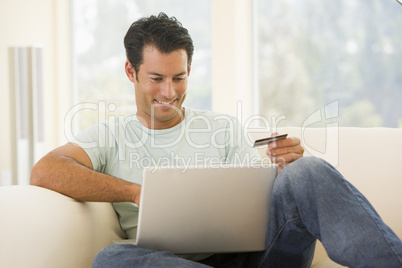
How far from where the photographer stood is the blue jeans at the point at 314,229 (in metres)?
1.10

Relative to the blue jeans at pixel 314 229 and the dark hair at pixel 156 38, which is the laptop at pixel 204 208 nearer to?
the blue jeans at pixel 314 229

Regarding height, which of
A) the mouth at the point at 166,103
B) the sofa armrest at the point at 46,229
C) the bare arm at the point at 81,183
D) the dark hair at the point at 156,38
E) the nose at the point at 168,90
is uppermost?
the dark hair at the point at 156,38

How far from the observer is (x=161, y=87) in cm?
186

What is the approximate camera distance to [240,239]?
132 centimetres

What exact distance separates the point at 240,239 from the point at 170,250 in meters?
0.19

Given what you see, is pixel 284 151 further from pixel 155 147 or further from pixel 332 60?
pixel 332 60

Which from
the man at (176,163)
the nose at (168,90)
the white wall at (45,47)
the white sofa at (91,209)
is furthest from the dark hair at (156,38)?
the white wall at (45,47)

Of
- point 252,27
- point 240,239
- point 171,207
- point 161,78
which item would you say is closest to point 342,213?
point 240,239

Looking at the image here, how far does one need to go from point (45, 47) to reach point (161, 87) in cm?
275

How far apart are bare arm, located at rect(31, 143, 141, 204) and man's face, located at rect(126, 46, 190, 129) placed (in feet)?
1.26

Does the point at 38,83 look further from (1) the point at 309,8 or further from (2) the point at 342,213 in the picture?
(2) the point at 342,213

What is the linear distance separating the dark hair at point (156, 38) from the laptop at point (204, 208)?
30.4 inches

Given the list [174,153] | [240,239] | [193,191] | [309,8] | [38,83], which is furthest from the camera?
[38,83]

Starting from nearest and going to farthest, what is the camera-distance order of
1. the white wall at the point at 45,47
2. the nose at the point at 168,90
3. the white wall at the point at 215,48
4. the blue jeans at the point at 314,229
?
the blue jeans at the point at 314,229 → the nose at the point at 168,90 → the white wall at the point at 215,48 → the white wall at the point at 45,47
